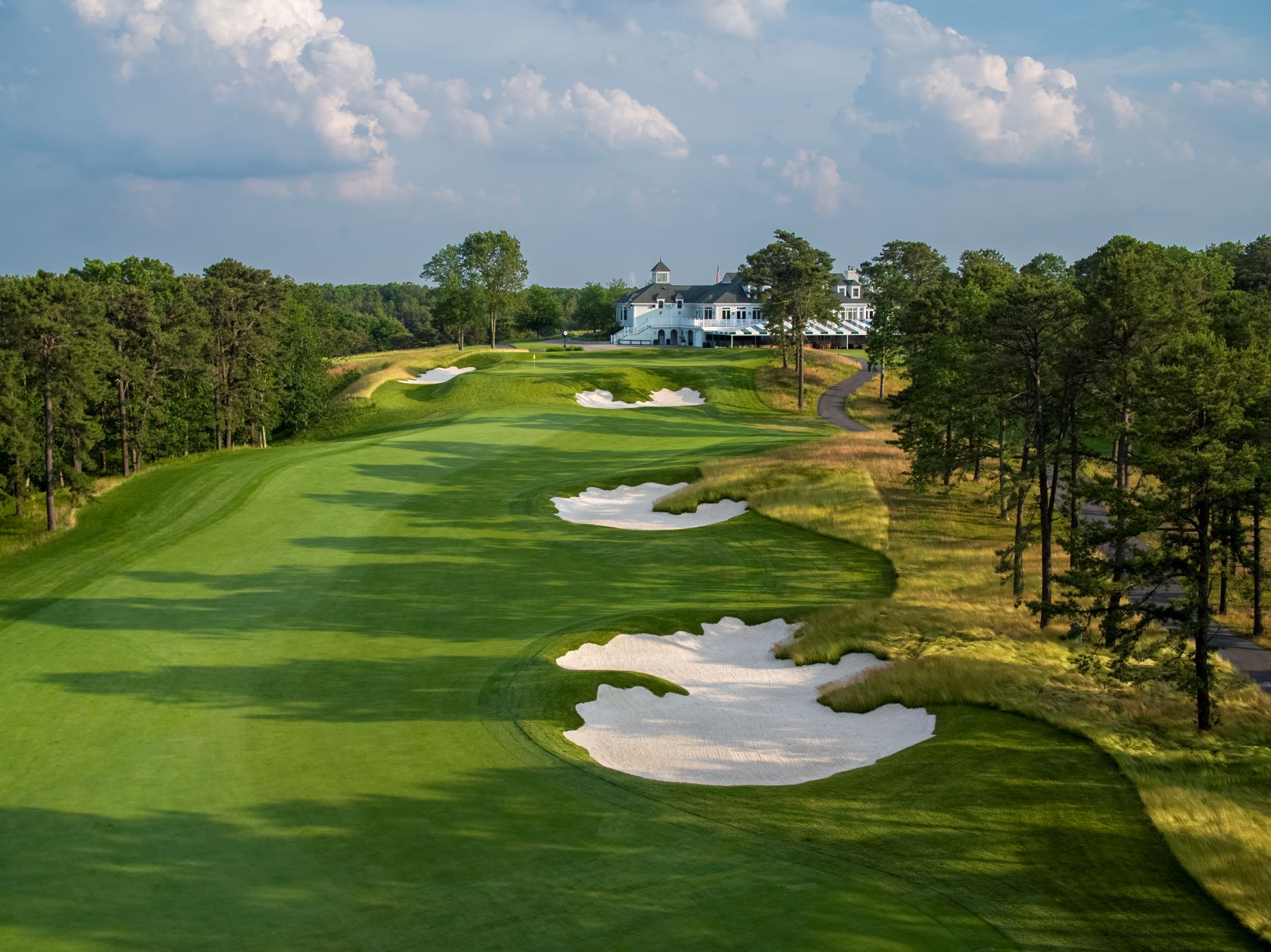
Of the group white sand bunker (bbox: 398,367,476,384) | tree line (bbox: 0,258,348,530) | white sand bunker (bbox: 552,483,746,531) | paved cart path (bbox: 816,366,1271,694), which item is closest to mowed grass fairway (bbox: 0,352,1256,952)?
white sand bunker (bbox: 552,483,746,531)

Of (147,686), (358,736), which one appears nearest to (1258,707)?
(358,736)

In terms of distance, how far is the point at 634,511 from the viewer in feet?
134

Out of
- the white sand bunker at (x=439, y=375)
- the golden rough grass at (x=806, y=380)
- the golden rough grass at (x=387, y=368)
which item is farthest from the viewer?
the white sand bunker at (x=439, y=375)

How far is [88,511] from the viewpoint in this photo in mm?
42906

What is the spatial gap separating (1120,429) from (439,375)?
7111 centimetres

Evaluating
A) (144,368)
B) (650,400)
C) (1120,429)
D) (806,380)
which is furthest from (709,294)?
(1120,429)

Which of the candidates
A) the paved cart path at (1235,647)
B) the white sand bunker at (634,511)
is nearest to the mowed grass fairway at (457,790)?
the white sand bunker at (634,511)

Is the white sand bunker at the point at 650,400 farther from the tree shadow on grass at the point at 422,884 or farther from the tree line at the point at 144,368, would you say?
the tree shadow on grass at the point at 422,884

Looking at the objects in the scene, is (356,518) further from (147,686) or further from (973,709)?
(973,709)

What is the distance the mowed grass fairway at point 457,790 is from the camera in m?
11.9

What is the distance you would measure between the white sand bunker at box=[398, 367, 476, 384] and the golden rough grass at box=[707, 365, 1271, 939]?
46836 mm

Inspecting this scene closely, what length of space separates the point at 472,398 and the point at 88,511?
3410 cm

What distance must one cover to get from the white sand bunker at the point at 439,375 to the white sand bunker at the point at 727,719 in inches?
2444

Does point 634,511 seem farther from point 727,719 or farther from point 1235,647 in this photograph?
point 1235,647
